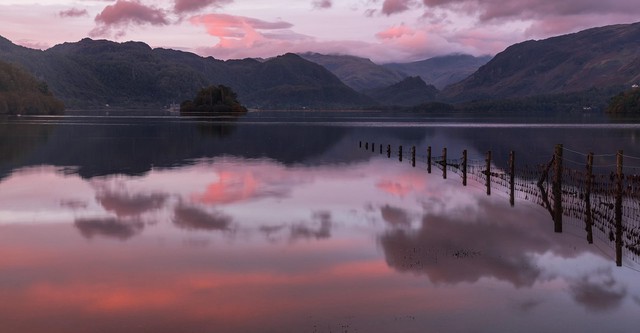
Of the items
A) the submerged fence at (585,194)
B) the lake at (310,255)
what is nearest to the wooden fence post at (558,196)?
the submerged fence at (585,194)

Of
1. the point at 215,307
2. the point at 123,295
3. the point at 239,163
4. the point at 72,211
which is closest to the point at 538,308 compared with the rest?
the point at 215,307

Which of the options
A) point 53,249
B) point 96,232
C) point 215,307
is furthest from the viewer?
point 96,232

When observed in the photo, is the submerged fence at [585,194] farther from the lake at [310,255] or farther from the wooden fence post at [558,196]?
the lake at [310,255]

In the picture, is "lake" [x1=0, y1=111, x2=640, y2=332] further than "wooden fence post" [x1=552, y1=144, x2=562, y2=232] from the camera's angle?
No

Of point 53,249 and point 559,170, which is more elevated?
point 559,170

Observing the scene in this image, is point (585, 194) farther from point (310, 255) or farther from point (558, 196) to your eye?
point (310, 255)

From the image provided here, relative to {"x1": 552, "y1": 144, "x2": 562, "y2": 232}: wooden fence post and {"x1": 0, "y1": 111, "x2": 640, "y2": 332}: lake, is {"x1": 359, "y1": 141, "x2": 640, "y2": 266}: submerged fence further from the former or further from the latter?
{"x1": 0, "y1": 111, "x2": 640, "y2": 332}: lake

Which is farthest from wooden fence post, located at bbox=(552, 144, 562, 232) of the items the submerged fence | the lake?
the lake

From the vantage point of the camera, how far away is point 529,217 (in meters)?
32.9

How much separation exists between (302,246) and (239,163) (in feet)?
125

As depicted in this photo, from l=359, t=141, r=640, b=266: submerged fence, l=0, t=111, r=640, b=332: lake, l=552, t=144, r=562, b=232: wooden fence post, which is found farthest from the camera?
l=552, t=144, r=562, b=232: wooden fence post

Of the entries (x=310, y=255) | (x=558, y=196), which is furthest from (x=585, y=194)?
(x=310, y=255)

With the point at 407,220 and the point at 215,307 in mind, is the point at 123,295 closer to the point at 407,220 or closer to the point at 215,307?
the point at 215,307

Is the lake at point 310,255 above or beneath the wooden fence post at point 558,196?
beneath
